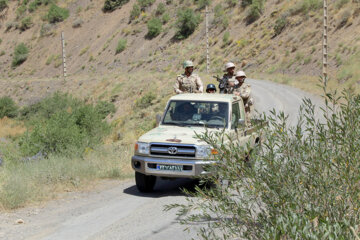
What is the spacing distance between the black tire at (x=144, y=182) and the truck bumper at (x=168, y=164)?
0.33m

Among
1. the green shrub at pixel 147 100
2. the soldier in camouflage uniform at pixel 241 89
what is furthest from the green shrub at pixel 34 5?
the soldier in camouflage uniform at pixel 241 89

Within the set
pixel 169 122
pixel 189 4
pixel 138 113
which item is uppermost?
pixel 189 4

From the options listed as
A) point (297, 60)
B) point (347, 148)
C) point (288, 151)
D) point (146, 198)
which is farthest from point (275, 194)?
point (297, 60)

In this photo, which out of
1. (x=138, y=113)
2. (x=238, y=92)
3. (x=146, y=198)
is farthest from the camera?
(x=138, y=113)

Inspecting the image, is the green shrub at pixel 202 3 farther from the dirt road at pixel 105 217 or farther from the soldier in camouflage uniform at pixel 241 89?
the dirt road at pixel 105 217

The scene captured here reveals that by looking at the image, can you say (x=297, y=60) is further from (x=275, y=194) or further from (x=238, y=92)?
(x=275, y=194)

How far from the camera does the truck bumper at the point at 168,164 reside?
28.0 ft

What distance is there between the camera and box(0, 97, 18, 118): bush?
39.7 metres

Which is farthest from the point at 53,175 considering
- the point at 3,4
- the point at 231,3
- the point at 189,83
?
the point at 3,4

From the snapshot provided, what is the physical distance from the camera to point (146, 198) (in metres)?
9.04

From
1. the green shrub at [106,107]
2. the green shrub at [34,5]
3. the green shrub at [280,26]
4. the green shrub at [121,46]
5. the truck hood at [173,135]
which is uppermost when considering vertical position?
the green shrub at [34,5]

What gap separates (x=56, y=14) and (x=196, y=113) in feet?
259

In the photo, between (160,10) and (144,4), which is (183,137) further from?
(144,4)

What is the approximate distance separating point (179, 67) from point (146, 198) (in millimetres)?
51292
